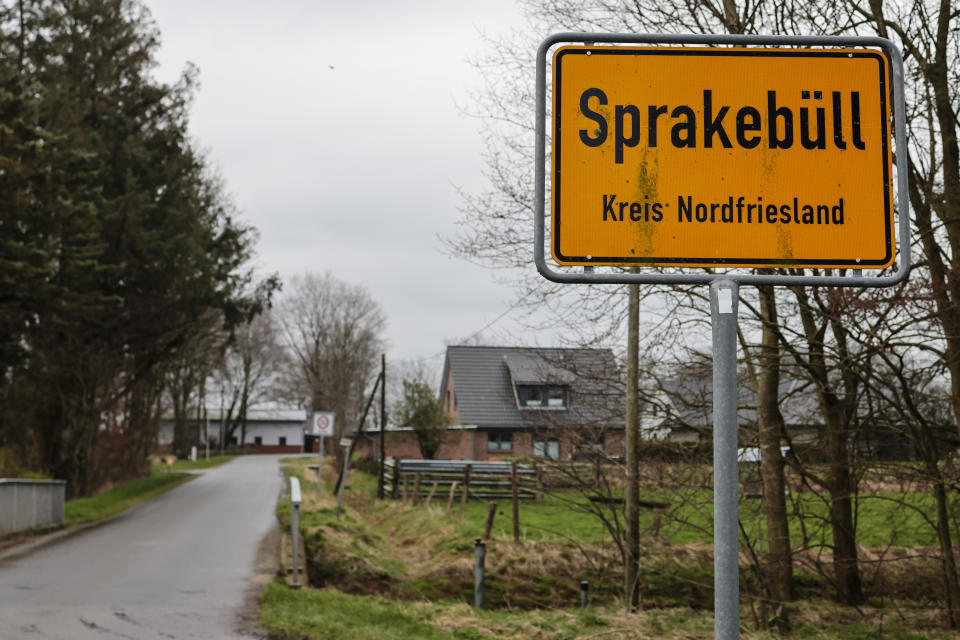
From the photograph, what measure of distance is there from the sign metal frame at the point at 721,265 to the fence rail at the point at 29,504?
16.6m

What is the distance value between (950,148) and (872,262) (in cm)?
805

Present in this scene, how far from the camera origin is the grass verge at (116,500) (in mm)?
21359

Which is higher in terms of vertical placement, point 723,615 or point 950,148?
point 950,148

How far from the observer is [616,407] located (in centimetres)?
1317

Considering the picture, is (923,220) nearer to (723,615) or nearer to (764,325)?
(764,325)

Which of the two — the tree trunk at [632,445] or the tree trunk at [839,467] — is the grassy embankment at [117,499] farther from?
the tree trunk at [839,467]

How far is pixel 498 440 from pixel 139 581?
33210mm

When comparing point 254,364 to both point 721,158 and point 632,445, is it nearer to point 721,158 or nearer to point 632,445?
point 632,445

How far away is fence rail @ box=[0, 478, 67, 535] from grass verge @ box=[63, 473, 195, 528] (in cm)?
77

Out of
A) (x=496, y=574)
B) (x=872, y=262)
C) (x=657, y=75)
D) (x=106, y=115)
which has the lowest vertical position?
(x=496, y=574)

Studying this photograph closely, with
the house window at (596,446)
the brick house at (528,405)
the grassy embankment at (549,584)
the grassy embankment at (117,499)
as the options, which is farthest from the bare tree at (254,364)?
the house window at (596,446)

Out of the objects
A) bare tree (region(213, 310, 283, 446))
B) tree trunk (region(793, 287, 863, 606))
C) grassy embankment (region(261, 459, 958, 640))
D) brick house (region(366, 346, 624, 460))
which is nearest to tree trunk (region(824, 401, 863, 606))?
tree trunk (region(793, 287, 863, 606))

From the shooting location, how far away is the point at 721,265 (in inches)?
91.3

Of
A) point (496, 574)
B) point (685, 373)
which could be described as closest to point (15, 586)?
point (496, 574)
